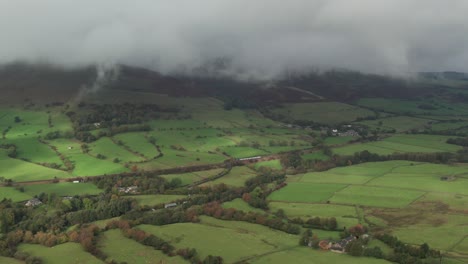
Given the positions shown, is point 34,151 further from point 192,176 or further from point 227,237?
point 227,237

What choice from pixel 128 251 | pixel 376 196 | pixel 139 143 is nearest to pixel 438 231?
pixel 376 196

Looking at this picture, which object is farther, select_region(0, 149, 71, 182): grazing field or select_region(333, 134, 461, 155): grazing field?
select_region(333, 134, 461, 155): grazing field

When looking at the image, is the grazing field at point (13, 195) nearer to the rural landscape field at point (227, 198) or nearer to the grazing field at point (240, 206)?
the rural landscape field at point (227, 198)

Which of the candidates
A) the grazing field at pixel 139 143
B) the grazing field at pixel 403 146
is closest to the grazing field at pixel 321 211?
the grazing field at pixel 139 143

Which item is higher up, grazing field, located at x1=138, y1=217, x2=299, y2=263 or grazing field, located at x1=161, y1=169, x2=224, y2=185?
grazing field, located at x1=161, y1=169, x2=224, y2=185

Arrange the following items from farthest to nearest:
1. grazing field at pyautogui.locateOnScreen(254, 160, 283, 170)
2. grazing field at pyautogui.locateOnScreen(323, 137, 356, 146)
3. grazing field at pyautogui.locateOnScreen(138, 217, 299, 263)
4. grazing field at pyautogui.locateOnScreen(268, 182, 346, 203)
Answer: grazing field at pyautogui.locateOnScreen(323, 137, 356, 146)
grazing field at pyautogui.locateOnScreen(254, 160, 283, 170)
grazing field at pyautogui.locateOnScreen(268, 182, 346, 203)
grazing field at pyautogui.locateOnScreen(138, 217, 299, 263)

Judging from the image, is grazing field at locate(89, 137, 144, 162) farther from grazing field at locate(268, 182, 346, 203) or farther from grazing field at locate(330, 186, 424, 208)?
grazing field at locate(330, 186, 424, 208)

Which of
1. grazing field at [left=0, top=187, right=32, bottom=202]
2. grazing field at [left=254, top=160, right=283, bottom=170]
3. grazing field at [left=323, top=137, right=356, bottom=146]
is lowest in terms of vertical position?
grazing field at [left=0, top=187, right=32, bottom=202]

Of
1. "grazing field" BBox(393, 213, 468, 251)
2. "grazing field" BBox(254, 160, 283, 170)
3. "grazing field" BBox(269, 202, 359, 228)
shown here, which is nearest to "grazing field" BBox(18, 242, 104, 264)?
"grazing field" BBox(269, 202, 359, 228)
